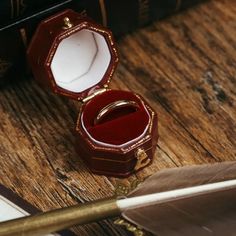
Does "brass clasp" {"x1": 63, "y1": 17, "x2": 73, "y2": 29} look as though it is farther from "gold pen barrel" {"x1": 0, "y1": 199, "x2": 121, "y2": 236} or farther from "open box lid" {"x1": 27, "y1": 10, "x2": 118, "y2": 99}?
"gold pen barrel" {"x1": 0, "y1": 199, "x2": 121, "y2": 236}

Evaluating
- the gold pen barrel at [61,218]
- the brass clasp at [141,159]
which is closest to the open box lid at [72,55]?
the brass clasp at [141,159]

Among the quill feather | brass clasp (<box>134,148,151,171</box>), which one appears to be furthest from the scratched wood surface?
the quill feather

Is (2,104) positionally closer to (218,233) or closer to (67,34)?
(67,34)

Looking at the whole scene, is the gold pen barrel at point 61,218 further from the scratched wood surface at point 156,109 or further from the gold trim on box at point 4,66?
the gold trim on box at point 4,66

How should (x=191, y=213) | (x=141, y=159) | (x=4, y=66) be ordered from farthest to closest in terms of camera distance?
1. (x=4, y=66)
2. (x=141, y=159)
3. (x=191, y=213)

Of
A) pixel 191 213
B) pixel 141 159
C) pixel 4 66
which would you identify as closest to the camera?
pixel 191 213

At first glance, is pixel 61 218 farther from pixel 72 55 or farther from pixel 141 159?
pixel 72 55

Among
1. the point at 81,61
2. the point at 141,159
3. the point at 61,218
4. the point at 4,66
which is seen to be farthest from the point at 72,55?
the point at 61,218
